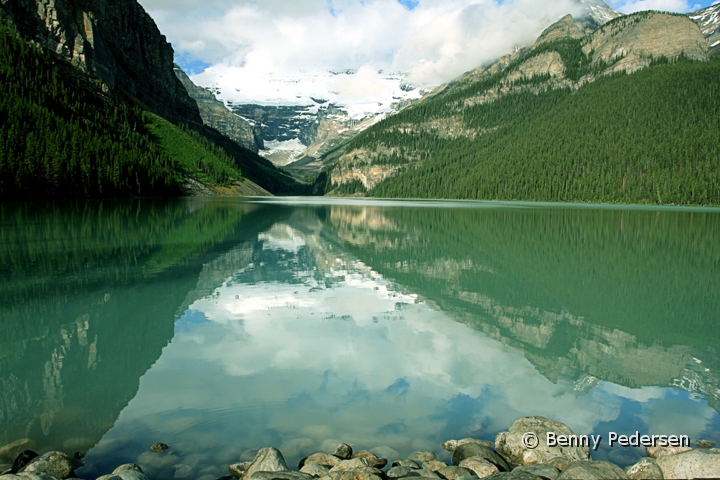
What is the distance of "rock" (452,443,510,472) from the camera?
6295 mm

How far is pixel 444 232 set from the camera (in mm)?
37688

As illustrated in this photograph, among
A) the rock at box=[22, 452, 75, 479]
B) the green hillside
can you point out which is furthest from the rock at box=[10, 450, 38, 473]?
the green hillside

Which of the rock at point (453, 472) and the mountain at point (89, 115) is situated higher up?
the mountain at point (89, 115)

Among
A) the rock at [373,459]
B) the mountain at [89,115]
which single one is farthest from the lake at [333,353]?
the mountain at [89,115]

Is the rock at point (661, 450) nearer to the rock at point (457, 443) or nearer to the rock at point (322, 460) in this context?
the rock at point (457, 443)

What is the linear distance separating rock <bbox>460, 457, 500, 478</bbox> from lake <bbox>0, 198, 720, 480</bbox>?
935mm

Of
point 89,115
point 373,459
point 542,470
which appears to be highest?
point 89,115

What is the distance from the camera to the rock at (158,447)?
656 cm

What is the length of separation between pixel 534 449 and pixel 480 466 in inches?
41.6

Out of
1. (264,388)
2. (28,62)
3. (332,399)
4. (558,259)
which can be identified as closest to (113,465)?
(264,388)

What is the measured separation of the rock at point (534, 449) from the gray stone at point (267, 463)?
3.21m

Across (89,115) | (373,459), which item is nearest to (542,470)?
(373,459)

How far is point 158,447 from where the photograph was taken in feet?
21.6

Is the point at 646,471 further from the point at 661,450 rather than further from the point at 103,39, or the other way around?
the point at 103,39
